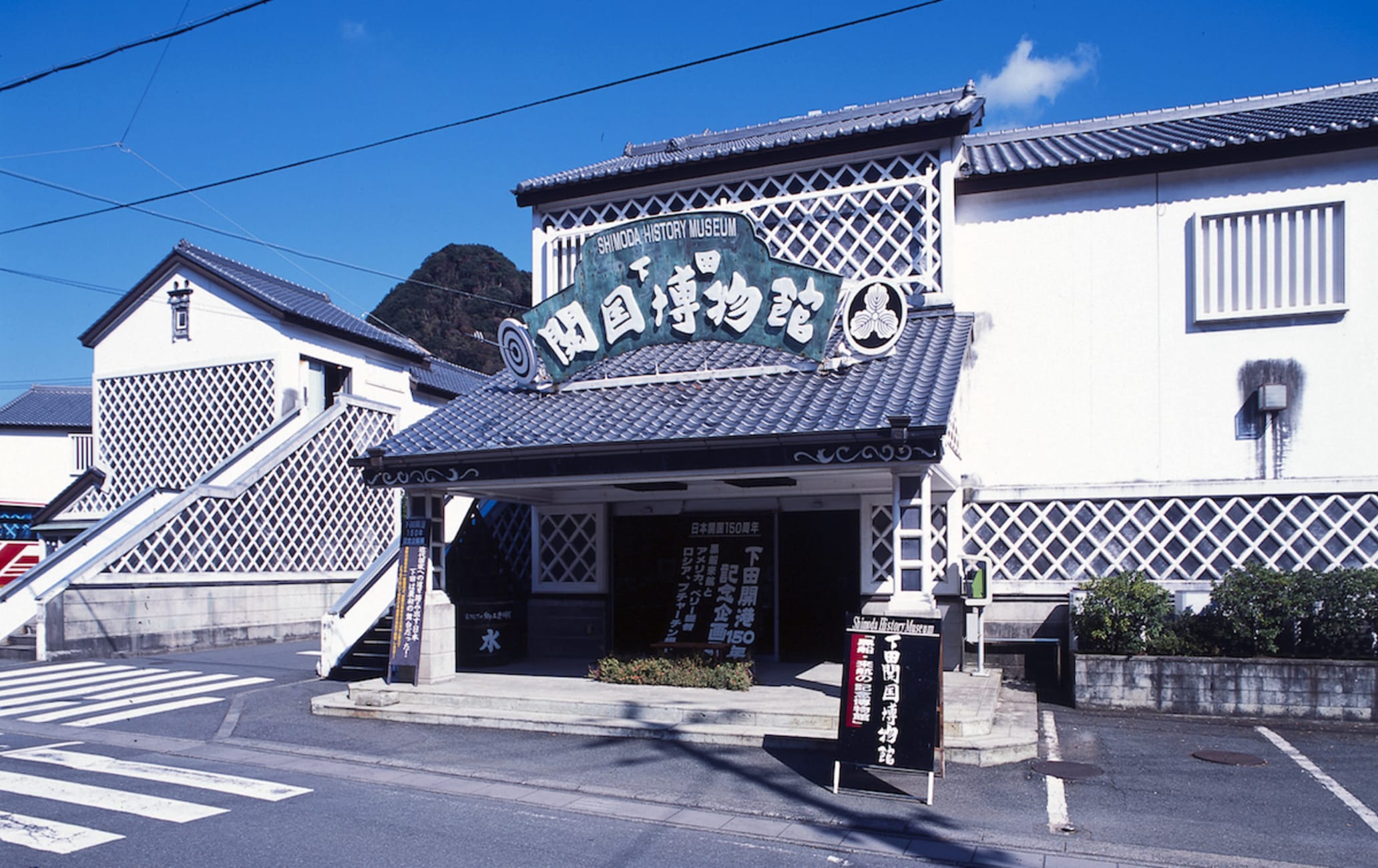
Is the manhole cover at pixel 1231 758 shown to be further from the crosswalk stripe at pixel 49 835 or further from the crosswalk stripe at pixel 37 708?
the crosswalk stripe at pixel 37 708

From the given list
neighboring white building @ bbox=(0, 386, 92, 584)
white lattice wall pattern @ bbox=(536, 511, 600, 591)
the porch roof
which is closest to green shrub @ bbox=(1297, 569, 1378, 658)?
the porch roof

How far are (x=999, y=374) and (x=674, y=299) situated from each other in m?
4.86

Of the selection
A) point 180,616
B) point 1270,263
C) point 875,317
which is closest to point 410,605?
point 875,317

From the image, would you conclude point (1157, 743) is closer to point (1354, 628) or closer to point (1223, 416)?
point (1354, 628)

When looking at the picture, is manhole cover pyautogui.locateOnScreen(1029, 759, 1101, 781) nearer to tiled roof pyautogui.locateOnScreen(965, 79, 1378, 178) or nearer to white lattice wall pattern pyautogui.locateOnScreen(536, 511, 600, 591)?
white lattice wall pattern pyautogui.locateOnScreen(536, 511, 600, 591)

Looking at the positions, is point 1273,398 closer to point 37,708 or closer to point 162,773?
Answer: point 162,773

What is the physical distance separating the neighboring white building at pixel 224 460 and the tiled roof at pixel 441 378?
1.22 m

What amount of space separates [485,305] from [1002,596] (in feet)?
159

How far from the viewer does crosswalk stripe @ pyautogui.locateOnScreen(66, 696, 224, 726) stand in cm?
1077

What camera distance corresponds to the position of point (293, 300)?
23.9 metres

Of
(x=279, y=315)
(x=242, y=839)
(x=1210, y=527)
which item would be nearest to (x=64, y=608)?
(x=279, y=315)

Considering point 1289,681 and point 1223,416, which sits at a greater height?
point 1223,416

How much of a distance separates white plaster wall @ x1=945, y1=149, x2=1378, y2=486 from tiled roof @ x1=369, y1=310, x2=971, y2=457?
4.37ft

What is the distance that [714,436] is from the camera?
392 inches
